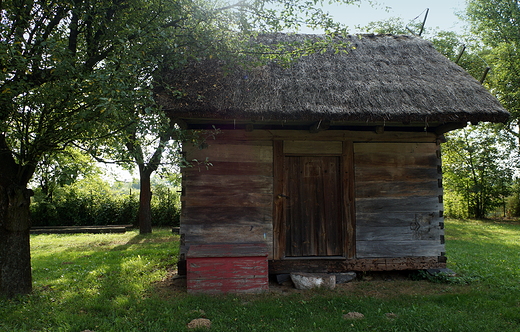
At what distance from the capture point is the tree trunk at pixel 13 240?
4.60 meters

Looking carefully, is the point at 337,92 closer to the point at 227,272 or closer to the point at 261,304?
the point at 227,272

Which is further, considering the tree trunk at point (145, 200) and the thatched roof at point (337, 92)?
the tree trunk at point (145, 200)

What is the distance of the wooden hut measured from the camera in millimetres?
5551

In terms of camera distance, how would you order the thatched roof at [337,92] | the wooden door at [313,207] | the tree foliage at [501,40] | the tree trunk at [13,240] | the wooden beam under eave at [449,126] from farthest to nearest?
1. the tree foliage at [501,40]
2. the wooden door at [313,207]
3. the wooden beam under eave at [449,126]
4. the thatched roof at [337,92]
5. the tree trunk at [13,240]

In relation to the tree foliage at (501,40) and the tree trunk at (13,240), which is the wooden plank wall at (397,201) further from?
the tree foliage at (501,40)

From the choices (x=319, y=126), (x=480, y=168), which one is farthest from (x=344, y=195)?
(x=480, y=168)

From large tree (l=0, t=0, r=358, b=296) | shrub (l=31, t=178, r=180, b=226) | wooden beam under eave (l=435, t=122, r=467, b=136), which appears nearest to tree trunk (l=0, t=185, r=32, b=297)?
large tree (l=0, t=0, r=358, b=296)

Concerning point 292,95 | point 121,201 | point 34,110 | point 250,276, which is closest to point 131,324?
point 250,276

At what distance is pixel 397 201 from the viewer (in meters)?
5.96

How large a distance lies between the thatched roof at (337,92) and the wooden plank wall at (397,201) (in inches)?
37.2

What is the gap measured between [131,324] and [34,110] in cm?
287

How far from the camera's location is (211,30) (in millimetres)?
4883

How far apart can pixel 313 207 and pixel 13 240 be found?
172 inches

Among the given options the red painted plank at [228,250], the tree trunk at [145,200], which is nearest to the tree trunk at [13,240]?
the red painted plank at [228,250]
